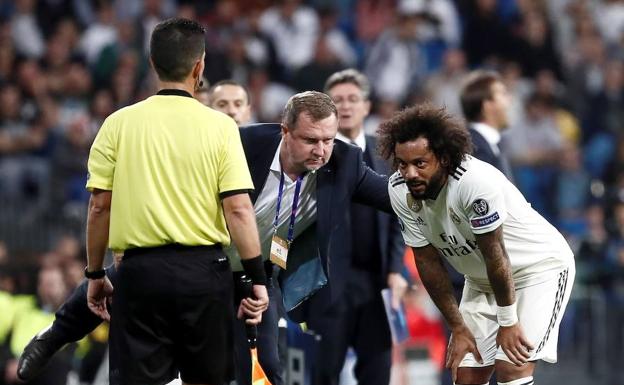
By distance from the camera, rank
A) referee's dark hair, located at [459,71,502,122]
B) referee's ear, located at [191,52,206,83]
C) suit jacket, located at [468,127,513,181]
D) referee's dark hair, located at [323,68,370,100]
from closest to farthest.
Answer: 1. referee's ear, located at [191,52,206,83]
2. suit jacket, located at [468,127,513,181]
3. referee's dark hair, located at [459,71,502,122]
4. referee's dark hair, located at [323,68,370,100]

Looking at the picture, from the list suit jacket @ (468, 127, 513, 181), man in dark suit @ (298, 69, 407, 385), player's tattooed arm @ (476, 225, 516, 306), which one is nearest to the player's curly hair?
player's tattooed arm @ (476, 225, 516, 306)

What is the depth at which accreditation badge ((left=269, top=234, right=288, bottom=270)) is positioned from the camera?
22.4 feet

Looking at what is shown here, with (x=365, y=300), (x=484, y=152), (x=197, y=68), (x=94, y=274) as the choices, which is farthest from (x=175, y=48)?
(x=365, y=300)

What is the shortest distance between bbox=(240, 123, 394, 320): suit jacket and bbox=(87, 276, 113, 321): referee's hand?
1036mm

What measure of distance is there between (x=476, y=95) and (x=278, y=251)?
2.05 metres

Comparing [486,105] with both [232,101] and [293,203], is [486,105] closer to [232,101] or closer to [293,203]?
[232,101]

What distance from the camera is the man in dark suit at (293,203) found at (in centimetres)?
683

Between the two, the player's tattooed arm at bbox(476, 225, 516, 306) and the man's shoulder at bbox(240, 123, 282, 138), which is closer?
the player's tattooed arm at bbox(476, 225, 516, 306)

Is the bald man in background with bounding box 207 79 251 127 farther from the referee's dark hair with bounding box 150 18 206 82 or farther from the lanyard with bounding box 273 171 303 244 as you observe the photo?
the referee's dark hair with bounding box 150 18 206 82

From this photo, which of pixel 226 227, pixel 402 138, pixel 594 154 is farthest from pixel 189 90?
pixel 594 154

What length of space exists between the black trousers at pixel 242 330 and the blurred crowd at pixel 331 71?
5.13 meters

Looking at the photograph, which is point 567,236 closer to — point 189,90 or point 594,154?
point 594,154

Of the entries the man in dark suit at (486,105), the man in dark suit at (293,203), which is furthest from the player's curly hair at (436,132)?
the man in dark suit at (486,105)

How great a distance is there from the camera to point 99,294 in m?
6.16
